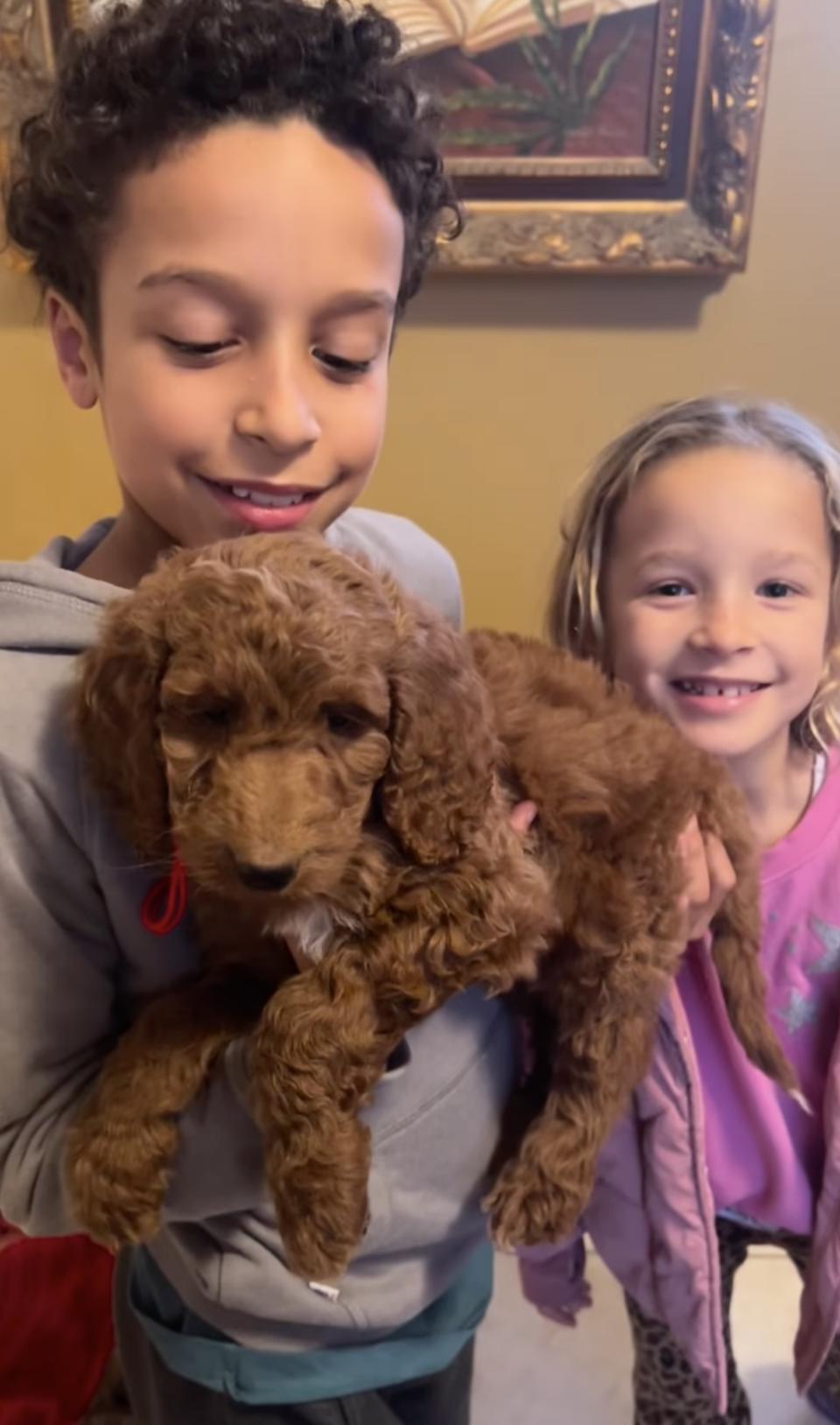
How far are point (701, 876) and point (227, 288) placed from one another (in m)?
0.77

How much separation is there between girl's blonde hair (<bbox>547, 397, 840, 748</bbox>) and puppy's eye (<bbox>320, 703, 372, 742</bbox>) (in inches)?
27.1

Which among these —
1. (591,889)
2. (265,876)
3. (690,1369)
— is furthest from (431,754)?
(690,1369)

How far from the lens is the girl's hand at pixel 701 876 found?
1116 millimetres

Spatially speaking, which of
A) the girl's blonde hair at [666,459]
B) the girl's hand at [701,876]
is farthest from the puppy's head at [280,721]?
the girl's blonde hair at [666,459]

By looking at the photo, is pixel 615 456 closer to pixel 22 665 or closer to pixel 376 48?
pixel 376 48

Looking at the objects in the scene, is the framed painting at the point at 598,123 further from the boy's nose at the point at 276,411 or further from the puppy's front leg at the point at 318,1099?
the puppy's front leg at the point at 318,1099

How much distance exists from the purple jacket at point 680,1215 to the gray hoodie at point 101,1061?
258 mm

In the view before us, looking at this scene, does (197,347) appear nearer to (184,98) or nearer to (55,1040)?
(184,98)

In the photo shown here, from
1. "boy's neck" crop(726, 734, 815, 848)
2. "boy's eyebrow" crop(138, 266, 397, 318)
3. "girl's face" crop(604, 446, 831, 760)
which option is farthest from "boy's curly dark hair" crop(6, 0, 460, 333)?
"boy's neck" crop(726, 734, 815, 848)

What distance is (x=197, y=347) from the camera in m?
1.04

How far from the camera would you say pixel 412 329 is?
2.14 metres

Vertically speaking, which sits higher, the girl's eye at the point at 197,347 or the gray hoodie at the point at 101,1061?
the girl's eye at the point at 197,347

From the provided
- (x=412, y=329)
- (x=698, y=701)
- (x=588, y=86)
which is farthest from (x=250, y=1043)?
(x=588, y=86)

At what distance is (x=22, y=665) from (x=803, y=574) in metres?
0.97
